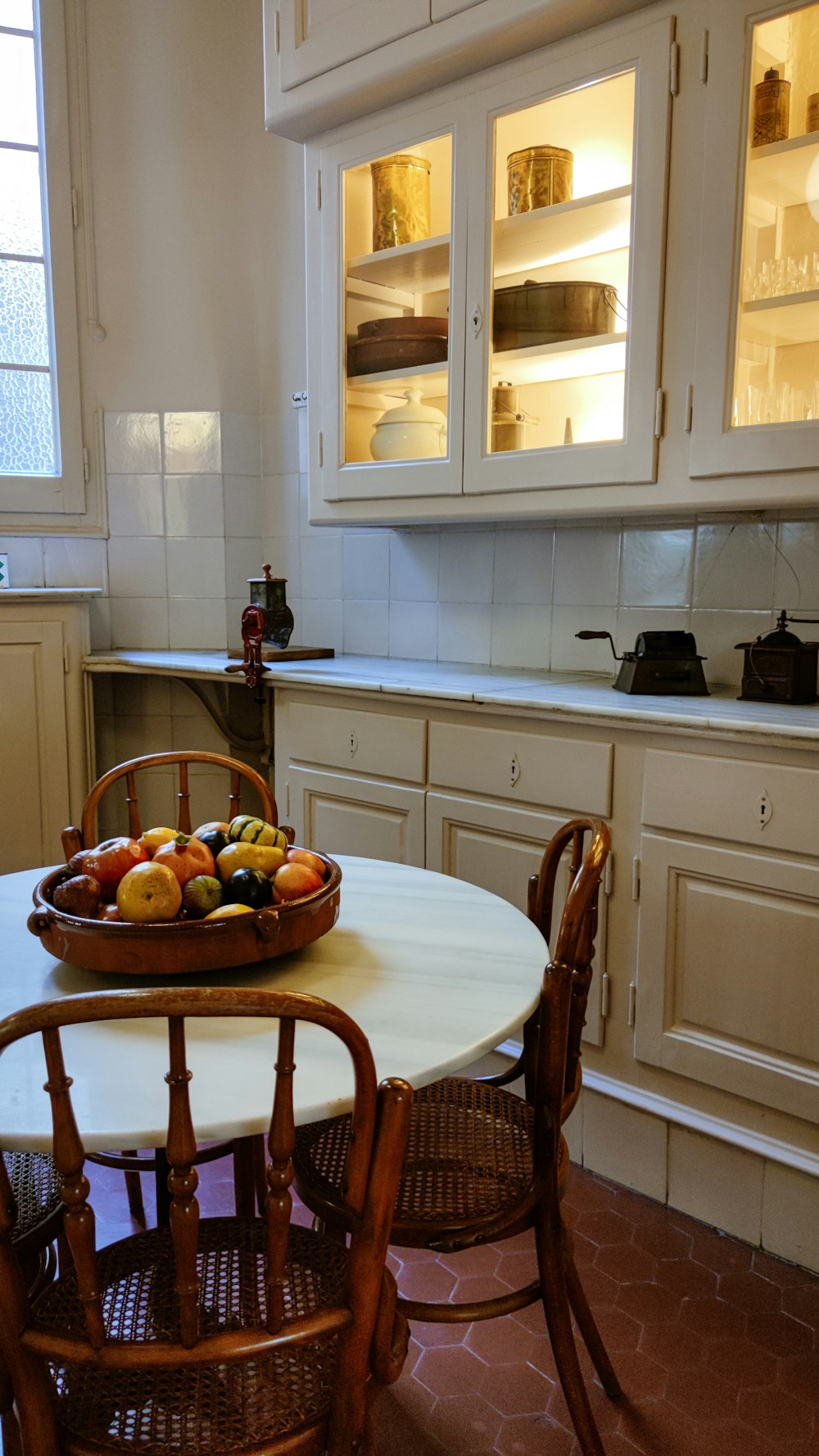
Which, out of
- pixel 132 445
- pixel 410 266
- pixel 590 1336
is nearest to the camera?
pixel 590 1336

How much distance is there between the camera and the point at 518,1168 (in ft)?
4.62

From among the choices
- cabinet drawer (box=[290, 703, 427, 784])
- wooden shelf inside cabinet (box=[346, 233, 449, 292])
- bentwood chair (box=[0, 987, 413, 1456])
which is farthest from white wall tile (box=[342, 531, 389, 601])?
bentwood chair (box=[0, 987, 413, 1456])

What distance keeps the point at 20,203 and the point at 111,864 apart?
118 inches

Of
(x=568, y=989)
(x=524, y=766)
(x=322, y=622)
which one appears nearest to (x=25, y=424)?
(x=322, y=622)

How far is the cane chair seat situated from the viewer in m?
0.96

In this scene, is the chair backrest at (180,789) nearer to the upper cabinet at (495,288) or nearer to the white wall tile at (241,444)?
the upper cabinet at (495,288)

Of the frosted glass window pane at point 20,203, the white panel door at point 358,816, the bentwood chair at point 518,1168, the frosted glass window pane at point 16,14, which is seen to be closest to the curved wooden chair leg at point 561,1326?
the bentwood chair at point 518,1168

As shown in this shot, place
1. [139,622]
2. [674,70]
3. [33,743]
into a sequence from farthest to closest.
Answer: [139,622]
[33,743]
[674,70]

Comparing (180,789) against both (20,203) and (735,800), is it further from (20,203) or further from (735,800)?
(20,203)

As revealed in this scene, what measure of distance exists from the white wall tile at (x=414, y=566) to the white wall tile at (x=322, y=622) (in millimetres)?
275

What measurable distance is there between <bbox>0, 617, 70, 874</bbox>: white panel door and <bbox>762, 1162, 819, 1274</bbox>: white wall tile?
2216 mm

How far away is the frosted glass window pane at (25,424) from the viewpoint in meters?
3.48

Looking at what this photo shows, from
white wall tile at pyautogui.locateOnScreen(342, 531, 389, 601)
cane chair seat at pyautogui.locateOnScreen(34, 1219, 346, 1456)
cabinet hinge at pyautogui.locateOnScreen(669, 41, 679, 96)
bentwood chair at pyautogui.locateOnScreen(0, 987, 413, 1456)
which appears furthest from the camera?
white wall tile at pyautogui.locateOnScreen(342, 531, 389, 601)

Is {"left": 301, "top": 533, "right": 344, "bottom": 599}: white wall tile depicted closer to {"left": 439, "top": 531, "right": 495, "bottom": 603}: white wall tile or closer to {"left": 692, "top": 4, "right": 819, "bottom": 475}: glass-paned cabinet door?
{"left": 439, "top": 531, "right": 495, "bottom": 603}: white wall tile
